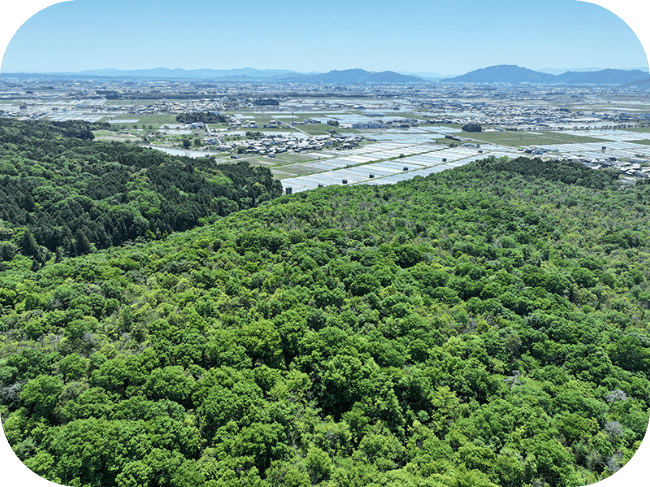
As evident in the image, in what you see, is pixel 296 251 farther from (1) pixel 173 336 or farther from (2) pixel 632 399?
(2) pixel 632 399

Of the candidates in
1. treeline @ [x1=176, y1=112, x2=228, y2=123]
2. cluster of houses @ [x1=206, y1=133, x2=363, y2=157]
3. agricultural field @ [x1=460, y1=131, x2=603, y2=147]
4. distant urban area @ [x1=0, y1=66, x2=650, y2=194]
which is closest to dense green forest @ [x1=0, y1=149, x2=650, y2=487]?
distant urban area @ [x1=0, y1=66, x2=650, y2=194]

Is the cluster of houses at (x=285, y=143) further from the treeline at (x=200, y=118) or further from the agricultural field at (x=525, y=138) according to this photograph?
the agricultural field at (x=525, y=138)

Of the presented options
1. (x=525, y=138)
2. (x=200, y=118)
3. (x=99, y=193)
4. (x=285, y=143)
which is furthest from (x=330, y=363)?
(x=200, y=118)

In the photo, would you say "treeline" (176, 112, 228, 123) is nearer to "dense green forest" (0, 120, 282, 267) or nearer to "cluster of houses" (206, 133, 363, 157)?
"cluster of houses" (206, 133, 363, 157)

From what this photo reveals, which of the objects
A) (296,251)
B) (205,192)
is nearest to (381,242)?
(296,251)

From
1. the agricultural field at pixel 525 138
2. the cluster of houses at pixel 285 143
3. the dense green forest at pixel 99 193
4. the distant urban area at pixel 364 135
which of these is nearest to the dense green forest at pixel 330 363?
the dense green forest at pixel 99 193

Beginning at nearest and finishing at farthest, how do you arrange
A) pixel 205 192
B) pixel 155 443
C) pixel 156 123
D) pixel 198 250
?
pixel 155 443 < pixel 198 250 < pixel 205 192 < pixel 156 123
